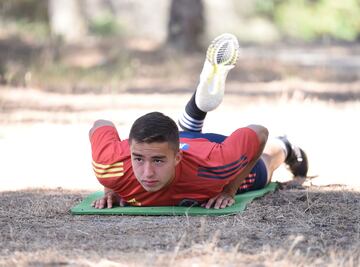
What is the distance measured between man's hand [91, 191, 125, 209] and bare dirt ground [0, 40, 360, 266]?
0.23m

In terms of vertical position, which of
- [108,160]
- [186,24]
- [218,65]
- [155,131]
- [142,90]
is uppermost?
[218,65]

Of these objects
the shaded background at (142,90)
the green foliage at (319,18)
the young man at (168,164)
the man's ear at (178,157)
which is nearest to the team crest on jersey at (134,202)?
the young man at (168,164)

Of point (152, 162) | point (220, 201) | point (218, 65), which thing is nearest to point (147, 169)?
point (152, 162)

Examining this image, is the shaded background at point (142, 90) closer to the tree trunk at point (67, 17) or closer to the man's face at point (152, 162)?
the tree trunk at point (67, 17)

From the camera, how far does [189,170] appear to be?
6133 millimetres

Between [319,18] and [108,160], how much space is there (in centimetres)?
2535

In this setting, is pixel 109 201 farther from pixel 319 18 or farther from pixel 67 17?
pixel 319 18

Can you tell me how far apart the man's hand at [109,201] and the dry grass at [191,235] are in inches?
8.8

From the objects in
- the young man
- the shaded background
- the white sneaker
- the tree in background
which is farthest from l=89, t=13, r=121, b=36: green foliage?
the young man

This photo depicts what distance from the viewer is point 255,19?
33.9 meters

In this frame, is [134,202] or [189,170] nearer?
[189,170]

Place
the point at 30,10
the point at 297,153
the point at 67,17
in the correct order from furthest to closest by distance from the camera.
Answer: the point at 30,10
the point at 67,17
the point at 297,153

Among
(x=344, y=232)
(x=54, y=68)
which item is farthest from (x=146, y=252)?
(x=54, y=68)

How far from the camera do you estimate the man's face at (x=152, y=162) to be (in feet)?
19.0
